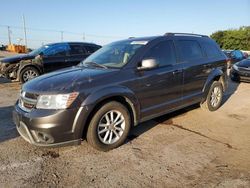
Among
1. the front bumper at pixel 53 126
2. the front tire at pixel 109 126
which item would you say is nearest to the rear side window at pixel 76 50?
the front tire at pixel 109 126

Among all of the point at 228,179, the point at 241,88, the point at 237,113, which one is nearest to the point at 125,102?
the point at 228,179

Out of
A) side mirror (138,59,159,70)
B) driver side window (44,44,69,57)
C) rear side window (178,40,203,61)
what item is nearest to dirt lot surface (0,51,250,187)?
side mirror (138,59,159,70)

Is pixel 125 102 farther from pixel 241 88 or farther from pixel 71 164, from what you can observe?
pixel 241 88

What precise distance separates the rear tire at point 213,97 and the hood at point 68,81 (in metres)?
2.92

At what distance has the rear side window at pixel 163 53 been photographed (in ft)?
15.6

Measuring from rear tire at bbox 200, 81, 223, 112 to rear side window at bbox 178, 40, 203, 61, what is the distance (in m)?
0.90

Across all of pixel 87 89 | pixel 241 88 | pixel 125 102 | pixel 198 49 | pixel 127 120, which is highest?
pixel 198 49

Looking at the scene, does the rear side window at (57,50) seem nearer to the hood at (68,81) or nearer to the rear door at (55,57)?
the rear door at (55,57)

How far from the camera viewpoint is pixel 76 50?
10.4 m

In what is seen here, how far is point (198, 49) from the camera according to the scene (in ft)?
19.4

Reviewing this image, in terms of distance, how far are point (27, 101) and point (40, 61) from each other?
20.4ft

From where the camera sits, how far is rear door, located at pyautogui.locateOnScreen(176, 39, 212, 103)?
535 centimetres

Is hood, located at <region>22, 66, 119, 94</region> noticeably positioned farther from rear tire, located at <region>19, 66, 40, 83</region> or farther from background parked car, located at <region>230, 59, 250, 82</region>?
background parked car, located at <region>230, 59, 250, 82</region>

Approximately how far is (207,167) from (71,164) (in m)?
1.87
